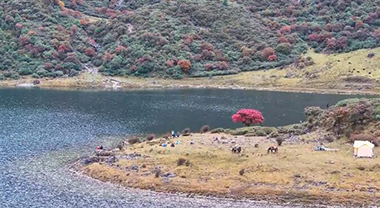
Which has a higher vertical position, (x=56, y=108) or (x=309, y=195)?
(x=309, y=195)

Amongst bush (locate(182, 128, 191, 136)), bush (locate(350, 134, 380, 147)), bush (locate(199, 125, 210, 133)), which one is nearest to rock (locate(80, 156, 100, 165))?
bush (locate(182, 128, 191, 136))

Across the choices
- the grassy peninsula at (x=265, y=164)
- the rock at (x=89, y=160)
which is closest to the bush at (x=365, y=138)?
the grassy peninsula at (x=265, y=164)

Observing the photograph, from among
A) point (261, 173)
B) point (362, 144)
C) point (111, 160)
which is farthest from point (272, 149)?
point (111, 160)

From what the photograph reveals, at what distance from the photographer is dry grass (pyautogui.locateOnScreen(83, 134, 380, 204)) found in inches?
2506

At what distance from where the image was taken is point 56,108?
139m

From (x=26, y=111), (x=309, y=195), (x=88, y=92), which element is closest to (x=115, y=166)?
(x=309, y=195)

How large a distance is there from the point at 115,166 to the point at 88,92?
107 m

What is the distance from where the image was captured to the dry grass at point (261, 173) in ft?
209

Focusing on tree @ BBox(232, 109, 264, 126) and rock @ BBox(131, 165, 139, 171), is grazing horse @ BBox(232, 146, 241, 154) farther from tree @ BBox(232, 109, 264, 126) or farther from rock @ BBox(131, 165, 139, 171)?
tree @ BBox(232, 109, 264, 126)

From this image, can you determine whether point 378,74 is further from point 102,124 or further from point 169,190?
point 169,190

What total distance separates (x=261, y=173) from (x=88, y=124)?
→ 186 feet

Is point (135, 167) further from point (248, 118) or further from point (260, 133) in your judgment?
point (248, 118)

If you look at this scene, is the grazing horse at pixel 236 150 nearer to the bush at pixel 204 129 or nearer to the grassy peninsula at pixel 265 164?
the grassy peninsula at pixel 265 164

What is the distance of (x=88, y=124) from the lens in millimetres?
115375
